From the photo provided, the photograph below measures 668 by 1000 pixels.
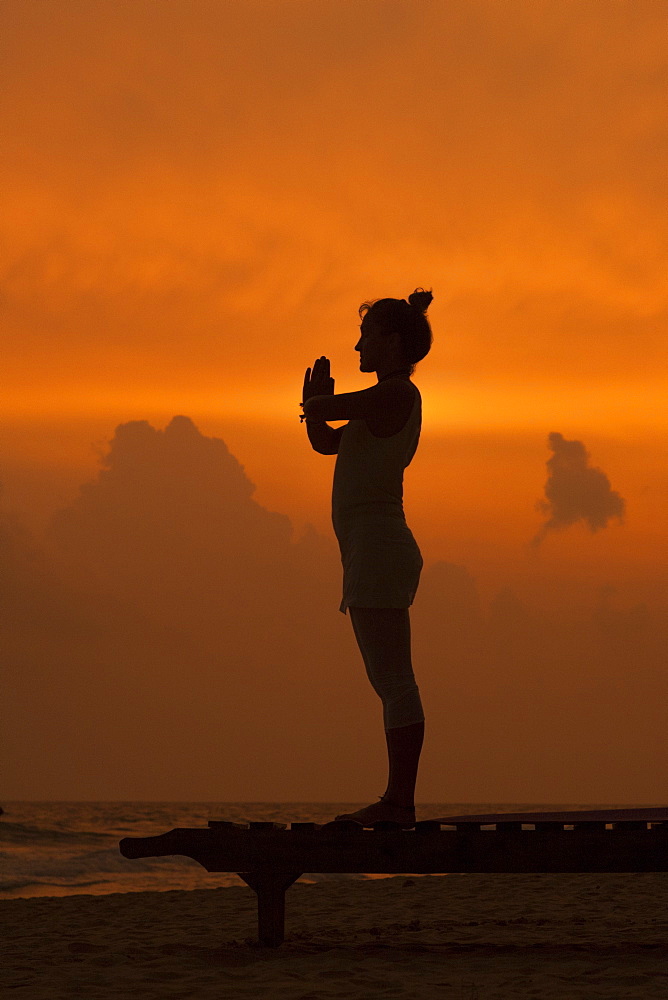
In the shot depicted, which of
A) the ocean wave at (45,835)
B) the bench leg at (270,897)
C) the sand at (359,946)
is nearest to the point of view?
the sand at (359,946)

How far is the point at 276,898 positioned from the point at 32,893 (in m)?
17.5

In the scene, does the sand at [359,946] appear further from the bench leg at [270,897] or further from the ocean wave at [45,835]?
the ocean wave at [45,835]

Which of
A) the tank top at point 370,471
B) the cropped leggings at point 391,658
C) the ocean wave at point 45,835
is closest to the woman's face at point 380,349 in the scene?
the tank top at point 370,471

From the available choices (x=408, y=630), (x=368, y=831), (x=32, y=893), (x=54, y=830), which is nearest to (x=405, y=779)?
(x=368, y=831)

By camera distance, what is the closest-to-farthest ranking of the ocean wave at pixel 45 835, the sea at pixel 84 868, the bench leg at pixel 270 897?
the bench leg at pixel 270 897 → the sea at pixel 84 868 → the ocean wave at pixel 45 835

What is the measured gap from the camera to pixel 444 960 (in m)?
6.51

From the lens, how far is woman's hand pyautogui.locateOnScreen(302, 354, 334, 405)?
5.91 meters

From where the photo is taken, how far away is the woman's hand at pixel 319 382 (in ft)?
19.4

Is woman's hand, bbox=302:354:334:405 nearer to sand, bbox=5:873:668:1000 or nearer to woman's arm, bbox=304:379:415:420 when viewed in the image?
woman's arm, bbox=304:379:415:420

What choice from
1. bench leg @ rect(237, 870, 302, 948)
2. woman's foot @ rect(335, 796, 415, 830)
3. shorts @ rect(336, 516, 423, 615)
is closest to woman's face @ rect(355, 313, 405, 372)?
shorts @ rect(336, 516, 423, 615)

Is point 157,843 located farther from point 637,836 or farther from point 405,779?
point 637,836

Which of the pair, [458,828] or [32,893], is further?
[32,893]

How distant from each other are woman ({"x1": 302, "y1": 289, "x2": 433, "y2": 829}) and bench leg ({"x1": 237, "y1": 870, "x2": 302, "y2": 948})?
0.71m

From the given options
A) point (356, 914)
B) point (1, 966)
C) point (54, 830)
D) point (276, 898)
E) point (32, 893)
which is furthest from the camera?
point (54, 830)
